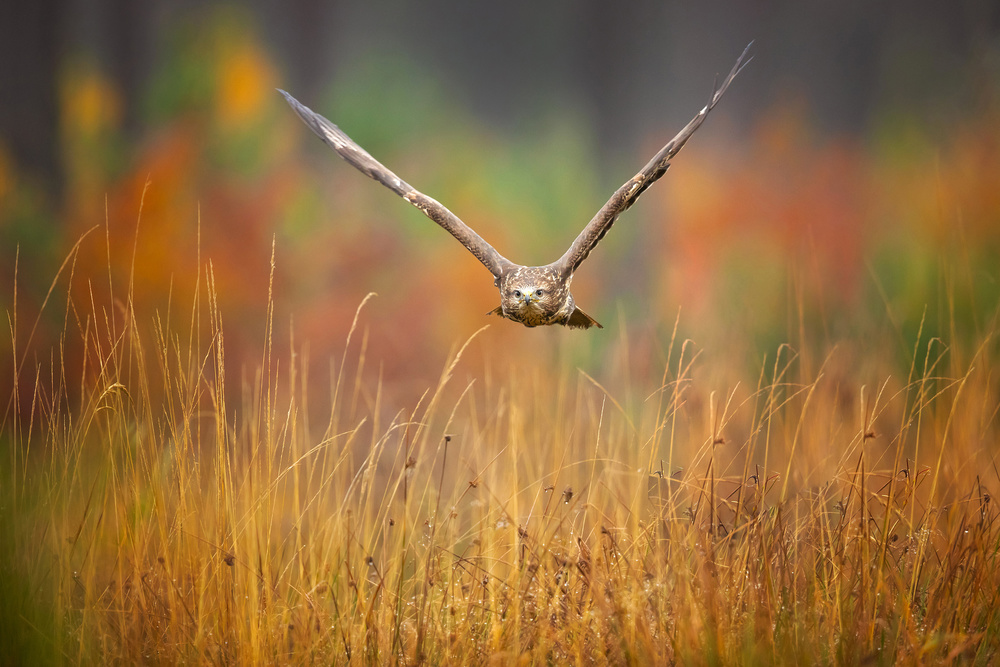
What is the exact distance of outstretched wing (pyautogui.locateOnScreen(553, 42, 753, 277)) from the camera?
158cm

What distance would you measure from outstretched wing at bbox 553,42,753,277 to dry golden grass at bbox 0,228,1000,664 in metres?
0.39

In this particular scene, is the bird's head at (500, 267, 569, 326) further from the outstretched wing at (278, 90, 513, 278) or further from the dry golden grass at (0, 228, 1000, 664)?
the dry golden grass at (0, 228, 1000, 664)

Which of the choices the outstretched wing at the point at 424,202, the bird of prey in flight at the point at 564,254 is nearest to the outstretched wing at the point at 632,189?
the bird of prey in flight at the point at 564,254

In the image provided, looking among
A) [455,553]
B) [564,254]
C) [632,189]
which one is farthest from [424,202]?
[455,553]

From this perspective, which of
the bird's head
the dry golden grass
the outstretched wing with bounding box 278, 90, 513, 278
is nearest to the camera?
the dry golden grass

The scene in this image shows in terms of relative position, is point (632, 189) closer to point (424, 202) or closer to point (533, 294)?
point (533, 294)

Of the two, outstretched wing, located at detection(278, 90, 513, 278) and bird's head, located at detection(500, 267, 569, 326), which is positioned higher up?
outstretched wing, located at detection(278, 90, 513, 278)

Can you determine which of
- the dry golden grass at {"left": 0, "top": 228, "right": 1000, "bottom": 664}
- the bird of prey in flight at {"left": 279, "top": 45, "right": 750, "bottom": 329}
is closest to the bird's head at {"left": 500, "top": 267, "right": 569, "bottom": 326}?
the bird of prey in flight at {"left": 279, "top": 45, "right": 750, "bottom": 329}

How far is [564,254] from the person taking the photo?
178 centimetres

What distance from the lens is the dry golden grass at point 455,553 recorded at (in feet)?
4.81

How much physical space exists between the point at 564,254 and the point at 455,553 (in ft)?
2.66

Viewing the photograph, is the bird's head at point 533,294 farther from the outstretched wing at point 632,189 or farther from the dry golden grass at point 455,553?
the dry golden grass at point 455,553

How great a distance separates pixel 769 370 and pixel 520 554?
4.34ft

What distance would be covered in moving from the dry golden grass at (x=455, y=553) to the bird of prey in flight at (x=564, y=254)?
0.75 ft
